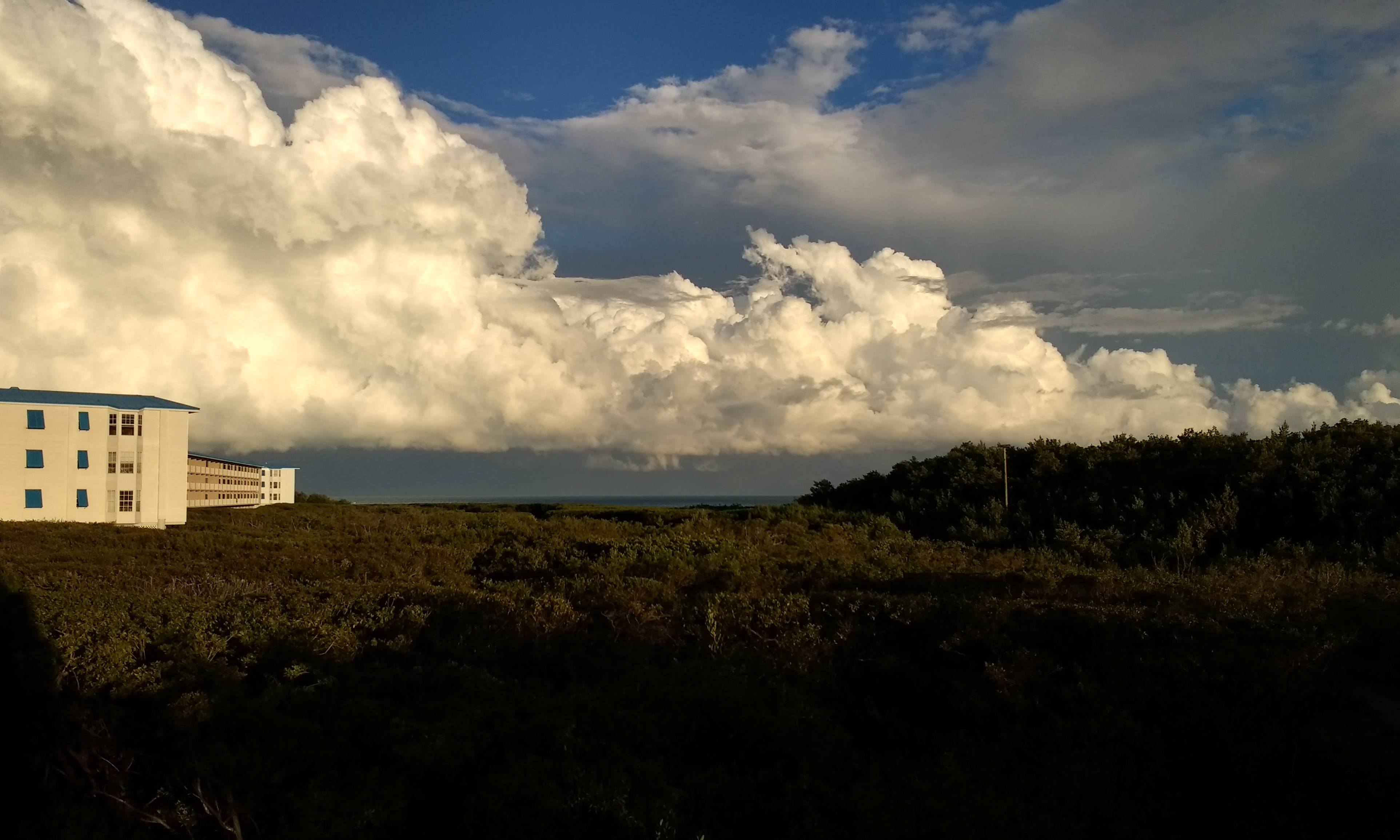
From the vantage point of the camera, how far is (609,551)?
20.6 m

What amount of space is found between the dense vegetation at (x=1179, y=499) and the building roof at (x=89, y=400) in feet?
110

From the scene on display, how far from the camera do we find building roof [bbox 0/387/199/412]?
42.4m

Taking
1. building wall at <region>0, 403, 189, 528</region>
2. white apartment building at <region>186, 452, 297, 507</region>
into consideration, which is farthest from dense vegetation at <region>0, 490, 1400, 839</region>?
white apartment building at <region>186, 452, 297, 507</region>

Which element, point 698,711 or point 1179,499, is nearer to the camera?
point 698,711

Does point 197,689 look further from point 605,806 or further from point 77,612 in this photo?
point 605,806

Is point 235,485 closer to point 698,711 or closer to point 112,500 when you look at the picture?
point 112,500

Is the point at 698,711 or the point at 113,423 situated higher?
the point at 113,423

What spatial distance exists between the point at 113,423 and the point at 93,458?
6.18 feet

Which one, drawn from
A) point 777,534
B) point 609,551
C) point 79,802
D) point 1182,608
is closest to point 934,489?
point 777,534

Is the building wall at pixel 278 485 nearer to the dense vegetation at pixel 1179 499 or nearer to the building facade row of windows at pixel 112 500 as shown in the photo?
the building facade row of windows at pixel 112 500

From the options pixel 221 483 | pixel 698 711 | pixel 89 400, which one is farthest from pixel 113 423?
pixel 698 711

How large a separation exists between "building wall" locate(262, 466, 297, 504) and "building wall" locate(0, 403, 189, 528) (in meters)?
29.2

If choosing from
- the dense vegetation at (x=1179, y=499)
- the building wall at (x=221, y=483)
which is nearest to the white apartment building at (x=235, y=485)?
the building wall at (x=221, y=483)

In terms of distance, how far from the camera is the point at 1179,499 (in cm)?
2705
